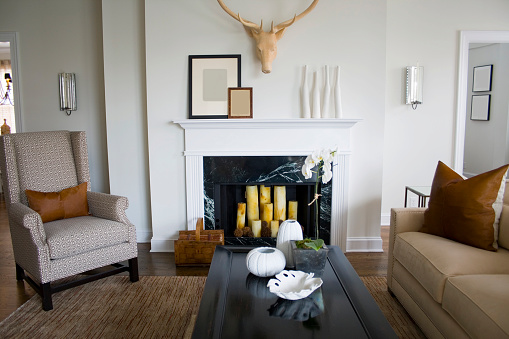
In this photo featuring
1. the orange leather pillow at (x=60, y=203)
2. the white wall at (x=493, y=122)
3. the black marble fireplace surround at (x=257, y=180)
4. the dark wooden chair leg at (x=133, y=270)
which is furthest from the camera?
the white wall at (x=493, y=122)

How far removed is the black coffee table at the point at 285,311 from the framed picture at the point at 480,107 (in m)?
4.89

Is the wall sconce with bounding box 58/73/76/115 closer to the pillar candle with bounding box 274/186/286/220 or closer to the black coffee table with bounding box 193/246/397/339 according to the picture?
the pillar candle with bounding box 274/186/286/220

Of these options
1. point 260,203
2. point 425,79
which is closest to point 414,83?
point 425,79

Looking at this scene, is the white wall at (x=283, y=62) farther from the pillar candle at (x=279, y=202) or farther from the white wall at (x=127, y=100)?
the pillar candle at (x=279, y=202)

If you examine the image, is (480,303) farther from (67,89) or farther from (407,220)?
(67,89)

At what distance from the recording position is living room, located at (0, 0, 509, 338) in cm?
359

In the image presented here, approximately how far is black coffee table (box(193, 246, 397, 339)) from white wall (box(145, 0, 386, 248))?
5.58 feet

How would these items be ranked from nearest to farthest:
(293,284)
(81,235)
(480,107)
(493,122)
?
1. (293,284)
2. (81,235)
3. (493,122)
4. (480,107)

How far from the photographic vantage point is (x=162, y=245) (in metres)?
3.83

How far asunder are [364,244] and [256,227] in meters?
0.97

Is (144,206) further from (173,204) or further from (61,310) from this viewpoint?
(61,310)

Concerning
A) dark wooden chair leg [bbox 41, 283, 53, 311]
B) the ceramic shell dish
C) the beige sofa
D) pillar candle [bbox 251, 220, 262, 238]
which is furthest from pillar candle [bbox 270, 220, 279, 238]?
dark wooden chair leg [bbox 41, 283, 53, 311]

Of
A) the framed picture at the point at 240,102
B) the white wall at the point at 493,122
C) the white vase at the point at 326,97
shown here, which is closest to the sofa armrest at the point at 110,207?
the framed picture at the point at 240,102

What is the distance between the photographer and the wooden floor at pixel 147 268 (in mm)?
2906
